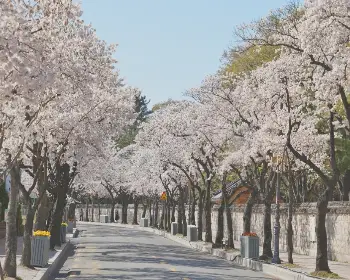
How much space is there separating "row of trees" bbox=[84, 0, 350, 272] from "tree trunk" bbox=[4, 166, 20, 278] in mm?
8098

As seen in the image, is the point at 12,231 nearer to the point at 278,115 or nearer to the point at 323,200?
the point at 323,200

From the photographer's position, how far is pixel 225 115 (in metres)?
35.1

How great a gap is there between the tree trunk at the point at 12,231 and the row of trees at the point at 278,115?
8098mm

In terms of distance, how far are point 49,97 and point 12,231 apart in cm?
510

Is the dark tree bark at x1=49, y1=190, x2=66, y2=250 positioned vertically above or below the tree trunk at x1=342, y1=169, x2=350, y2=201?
below

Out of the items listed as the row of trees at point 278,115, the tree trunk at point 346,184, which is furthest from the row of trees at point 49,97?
the tree trunk at point 346,184

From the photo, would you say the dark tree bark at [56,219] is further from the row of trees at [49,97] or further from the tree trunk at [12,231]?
the tree trunk at [12,231]

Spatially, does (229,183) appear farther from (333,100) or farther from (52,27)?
(52,27)

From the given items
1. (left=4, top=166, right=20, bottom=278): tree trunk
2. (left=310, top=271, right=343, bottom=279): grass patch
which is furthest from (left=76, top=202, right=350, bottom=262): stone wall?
(left=4, top=166, right=20, bottom=278): tree trunk

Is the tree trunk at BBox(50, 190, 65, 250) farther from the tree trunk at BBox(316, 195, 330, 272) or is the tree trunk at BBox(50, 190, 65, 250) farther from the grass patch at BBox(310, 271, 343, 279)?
the grass patch at BBox(310, 271, 343, 279)

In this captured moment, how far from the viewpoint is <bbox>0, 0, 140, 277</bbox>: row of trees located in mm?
11180

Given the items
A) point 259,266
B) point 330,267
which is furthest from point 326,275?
point 259,266

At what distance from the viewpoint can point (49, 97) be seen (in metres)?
17.0

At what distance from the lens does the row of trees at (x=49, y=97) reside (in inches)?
440
